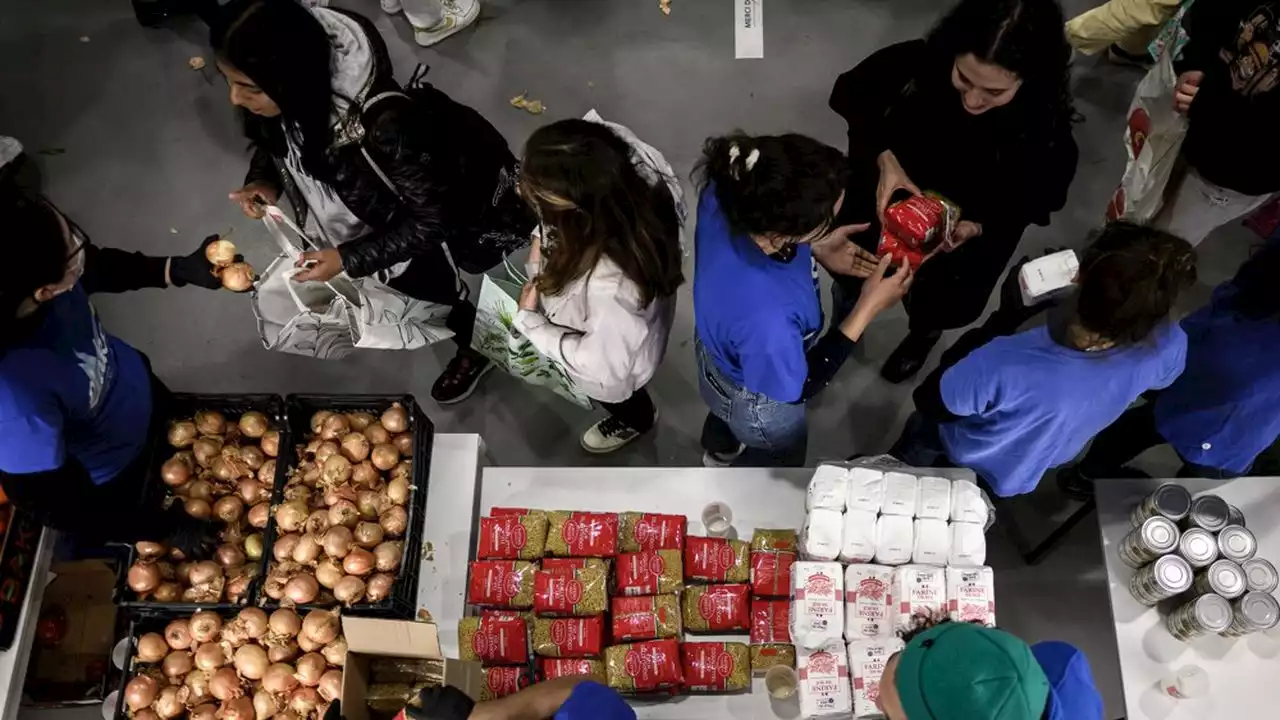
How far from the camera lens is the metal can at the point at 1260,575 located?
2543 mm

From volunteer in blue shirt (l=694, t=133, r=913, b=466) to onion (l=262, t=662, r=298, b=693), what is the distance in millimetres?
1634

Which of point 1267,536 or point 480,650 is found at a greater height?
point 1267,536

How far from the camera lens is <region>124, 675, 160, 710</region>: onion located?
2678 mm

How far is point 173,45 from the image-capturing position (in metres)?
4.74

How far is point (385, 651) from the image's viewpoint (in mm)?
2504

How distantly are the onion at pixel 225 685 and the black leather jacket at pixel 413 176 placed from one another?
1.33 meters

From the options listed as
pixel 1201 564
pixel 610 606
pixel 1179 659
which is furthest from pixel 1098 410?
pixel 610 606

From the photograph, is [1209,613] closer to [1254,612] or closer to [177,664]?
[1254,612]

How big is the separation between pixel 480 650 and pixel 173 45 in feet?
12.9

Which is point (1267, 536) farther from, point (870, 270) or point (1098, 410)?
point (870, 270)

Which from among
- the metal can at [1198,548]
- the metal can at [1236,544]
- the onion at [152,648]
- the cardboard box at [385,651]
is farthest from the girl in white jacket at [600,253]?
the metal can at [1236,544]

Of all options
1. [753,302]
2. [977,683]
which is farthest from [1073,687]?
[753,302]

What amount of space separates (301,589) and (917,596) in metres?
1.87

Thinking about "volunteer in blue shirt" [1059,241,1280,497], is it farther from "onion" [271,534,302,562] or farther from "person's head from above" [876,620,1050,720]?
"onion" [271,534,302,562]
